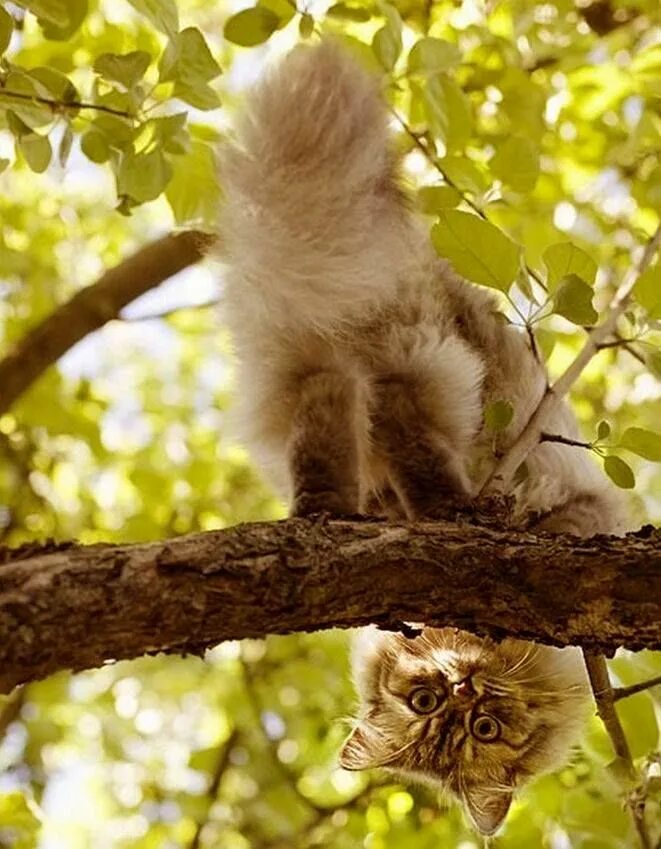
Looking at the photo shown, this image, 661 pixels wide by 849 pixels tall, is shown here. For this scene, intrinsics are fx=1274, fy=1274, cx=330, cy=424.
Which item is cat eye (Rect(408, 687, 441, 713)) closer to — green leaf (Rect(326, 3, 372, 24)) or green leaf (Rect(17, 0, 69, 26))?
green leaf (Rect(326, 3, 372, 24))

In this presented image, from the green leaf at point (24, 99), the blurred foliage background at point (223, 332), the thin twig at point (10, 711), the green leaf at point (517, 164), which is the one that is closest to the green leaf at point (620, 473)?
the blurred foliage background at point (223, 332)

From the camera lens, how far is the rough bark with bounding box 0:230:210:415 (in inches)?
138

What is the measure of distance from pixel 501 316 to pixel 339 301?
0.30 metres

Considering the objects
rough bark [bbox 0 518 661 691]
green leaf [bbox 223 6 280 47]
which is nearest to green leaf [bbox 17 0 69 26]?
green leaf [bbox 223 6 280 47]

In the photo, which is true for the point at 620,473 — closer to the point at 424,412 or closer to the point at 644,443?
the point at 644,443

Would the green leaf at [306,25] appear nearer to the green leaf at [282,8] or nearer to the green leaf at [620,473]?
the green leaf at [282,8]

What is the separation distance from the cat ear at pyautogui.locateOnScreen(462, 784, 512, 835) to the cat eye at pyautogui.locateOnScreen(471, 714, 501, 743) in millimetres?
119

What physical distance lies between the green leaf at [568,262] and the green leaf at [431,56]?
528mm

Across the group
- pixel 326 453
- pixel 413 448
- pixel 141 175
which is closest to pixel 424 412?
pixel 413 448

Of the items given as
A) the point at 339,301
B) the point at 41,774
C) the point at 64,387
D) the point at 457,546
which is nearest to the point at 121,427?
the point at 64,387

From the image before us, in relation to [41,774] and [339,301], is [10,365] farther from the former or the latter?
[339,301]

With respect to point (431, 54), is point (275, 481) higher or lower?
lower

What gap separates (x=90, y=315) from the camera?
362cm

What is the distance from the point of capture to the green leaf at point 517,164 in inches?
98.0
